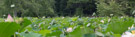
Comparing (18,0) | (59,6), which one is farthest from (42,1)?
(59,6)

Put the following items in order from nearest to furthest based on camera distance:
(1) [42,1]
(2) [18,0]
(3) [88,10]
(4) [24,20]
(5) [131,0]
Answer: (4) [24,20]
(5) [131,0]
(2) [18,0]
(1) [42,1]
(3) [88,10]

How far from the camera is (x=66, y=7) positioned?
2633 cm

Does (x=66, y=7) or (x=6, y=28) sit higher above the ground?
(x=6, y=28)

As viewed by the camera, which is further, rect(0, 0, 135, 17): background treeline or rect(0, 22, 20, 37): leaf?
rect(0, 0, 135, 17): background treeline

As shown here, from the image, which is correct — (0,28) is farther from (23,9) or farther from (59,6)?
(59,6)

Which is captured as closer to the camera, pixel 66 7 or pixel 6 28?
pixel 6 28

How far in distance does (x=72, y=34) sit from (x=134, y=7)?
1522 centimetres

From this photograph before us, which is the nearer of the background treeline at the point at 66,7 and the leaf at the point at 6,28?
the leaf at the point at 6,28

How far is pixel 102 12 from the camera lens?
14539 mm

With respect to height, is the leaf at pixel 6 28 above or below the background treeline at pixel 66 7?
above

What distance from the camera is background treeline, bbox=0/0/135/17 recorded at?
1419 centimetres

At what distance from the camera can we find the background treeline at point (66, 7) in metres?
14.2

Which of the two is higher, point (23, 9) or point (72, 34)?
point (72, 34)

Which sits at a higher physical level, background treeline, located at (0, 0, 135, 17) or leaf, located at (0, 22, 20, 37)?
leaf, located at (0, 22, 20, 37)
